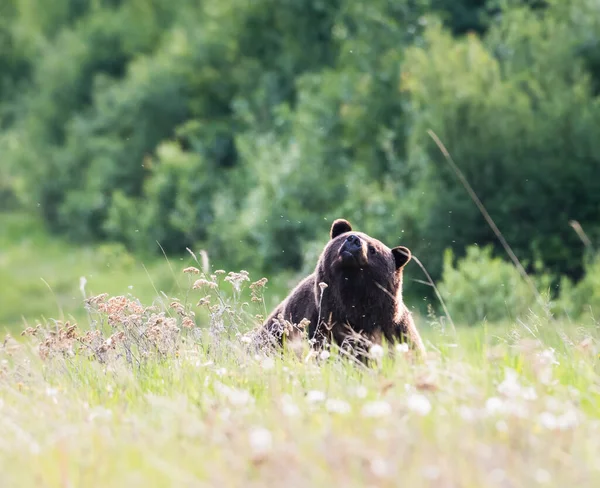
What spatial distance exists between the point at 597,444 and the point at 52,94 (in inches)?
1532

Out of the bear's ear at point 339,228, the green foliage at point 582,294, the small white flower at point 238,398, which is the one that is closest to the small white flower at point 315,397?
the small white flower at point 238,398

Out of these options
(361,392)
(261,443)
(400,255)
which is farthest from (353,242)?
(261,443)

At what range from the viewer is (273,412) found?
4.14 metres

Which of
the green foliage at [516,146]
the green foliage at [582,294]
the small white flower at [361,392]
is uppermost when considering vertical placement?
the small white flower at [361,392]

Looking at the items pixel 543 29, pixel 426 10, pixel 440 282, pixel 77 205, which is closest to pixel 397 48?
pixel 426 10

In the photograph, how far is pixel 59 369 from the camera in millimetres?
6051

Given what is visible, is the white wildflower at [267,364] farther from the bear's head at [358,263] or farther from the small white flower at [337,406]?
the bear's head at [358,263]

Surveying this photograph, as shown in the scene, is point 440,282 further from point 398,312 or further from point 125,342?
point 125,342

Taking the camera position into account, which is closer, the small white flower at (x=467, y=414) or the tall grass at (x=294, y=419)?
the tall grass at (x=294, y=419)

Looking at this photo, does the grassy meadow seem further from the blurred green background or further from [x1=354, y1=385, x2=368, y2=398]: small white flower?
the blurred green background

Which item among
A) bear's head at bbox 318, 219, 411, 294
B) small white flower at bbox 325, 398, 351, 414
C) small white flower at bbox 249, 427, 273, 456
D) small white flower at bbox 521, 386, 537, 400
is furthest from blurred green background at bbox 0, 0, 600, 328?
small white flower at bbox 249, 427, 273, 456

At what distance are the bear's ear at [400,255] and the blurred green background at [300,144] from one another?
2.11 metres

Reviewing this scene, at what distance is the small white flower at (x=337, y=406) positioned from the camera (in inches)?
160

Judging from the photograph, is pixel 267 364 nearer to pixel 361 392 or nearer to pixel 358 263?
pixel 361 392
